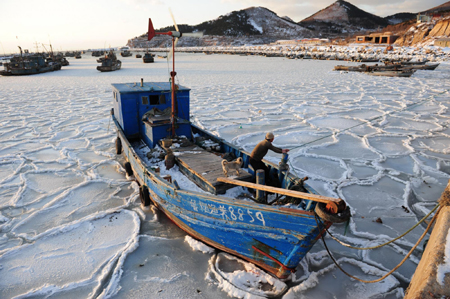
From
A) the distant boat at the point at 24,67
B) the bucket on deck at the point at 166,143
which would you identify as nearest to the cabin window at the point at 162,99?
the bucket on deck at the point at 166,143

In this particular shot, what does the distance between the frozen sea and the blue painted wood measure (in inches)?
14.7

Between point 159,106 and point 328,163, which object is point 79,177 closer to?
point 159,106

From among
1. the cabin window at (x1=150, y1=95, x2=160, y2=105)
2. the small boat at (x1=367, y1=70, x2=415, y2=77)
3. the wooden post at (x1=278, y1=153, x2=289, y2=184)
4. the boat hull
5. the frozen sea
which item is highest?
the cabin window at (x1=150, y1=95, x2=160, y2=105)

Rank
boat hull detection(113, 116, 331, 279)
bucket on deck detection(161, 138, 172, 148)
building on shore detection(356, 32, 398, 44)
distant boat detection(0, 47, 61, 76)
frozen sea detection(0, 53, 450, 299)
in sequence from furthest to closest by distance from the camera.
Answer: building on shore detection(356, 32, 398, 44), distant boat detection(0, 47, 61, 76), bucket on deck detection(161, 138, 172, 148), frozen sea detection(0, 53, 450, 299), boat hull detection(113, 116, 331, 279)

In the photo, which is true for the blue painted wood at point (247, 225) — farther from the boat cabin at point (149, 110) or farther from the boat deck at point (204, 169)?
the boat cabin at point (149, 110)

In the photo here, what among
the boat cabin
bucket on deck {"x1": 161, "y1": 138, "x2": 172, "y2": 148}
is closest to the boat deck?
bucket on deck {"x1": 161, "y1": 138, "x2": 172, "y2": 148}

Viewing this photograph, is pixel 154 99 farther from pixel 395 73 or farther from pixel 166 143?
pixel 395 73

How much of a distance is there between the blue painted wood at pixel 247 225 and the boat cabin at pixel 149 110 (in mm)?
2609

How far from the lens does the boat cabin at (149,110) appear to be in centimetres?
814

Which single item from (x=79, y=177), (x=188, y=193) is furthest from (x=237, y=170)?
(x=79, y=177)

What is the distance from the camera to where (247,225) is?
428 centimetres

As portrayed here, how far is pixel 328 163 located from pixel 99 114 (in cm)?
1256

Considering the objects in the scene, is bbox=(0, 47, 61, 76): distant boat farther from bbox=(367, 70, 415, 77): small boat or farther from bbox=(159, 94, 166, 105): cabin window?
bbox=(367, 70, 415, 77): small boat

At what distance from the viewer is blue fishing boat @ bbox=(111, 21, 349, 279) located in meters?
3.85
